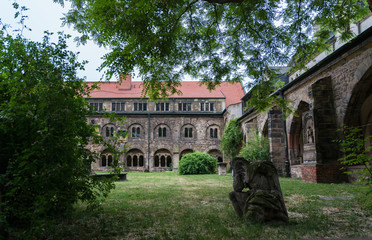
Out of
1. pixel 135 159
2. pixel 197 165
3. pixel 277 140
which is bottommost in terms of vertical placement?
pixel 197 165

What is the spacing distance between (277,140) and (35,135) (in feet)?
49.3

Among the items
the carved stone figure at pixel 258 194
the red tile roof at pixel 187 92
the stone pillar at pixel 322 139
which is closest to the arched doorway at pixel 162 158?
the red tile roof at pixel 187 92

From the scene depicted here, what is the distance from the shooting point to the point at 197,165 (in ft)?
66.2

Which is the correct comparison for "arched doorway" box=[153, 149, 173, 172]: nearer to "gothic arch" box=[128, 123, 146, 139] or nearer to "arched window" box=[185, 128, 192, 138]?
"gothic arch" box=[128, 123, 146, 139]

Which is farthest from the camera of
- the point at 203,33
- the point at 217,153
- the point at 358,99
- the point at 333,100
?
the point at 217,153

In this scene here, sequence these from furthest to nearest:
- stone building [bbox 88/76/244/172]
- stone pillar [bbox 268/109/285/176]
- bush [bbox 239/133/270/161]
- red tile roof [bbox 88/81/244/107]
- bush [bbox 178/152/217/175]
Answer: red tile roof [bbox 88/81/244/107]
stone building [bbox 88/76/244/172]
bush [bbox 178/152/217/175]
bush [bbox 239/133/270/161]
stone pillar [bbox 268/109/285/176]

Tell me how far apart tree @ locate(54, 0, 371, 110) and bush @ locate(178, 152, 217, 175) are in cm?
1341

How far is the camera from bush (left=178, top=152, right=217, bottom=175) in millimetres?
20172

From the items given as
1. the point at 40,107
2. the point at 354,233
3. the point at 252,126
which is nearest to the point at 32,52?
the point at 40,107

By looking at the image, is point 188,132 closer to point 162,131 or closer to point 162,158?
point 162,131

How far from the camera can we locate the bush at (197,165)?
20172 mm

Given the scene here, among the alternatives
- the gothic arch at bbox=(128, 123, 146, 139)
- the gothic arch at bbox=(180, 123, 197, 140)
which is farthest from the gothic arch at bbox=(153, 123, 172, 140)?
the gothic arch at bbox=(180, 123, 197, 140)

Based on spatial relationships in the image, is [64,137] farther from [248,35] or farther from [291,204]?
[248,35]

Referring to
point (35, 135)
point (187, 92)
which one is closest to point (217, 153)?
point (187, 92)
